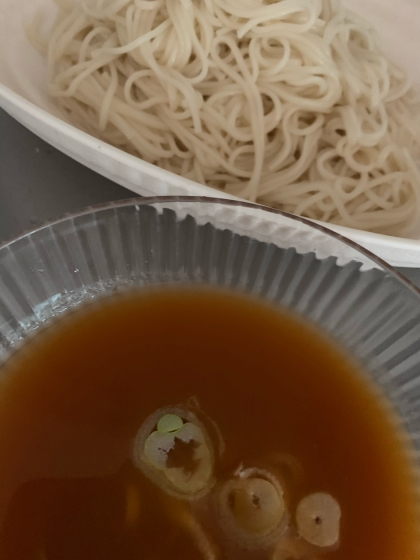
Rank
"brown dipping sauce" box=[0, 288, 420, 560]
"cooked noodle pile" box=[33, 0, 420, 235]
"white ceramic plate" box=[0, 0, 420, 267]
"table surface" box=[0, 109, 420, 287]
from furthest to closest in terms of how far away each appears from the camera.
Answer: "cooked noodle pile" box=[33, 0, 420, 235] → "table surface" box=[0, 109, 420, 287] → "white ceramic plate" box=[0, 0, 420, 267] → "brown dipping sauce" box=[0, 288, 420, 560]

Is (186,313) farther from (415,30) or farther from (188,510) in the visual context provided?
(415,30)

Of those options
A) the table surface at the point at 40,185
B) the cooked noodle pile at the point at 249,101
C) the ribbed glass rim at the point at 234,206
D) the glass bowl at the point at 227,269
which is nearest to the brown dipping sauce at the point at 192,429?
the glass bowl at the point at 227,269

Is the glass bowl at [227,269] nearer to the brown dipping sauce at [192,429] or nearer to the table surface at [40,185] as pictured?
the brown dipping sauce at [192,429]

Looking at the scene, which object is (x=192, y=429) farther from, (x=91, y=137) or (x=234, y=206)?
(x=91, y=137)

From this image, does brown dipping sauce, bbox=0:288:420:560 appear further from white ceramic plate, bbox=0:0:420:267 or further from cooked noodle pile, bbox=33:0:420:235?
cooked noodle pile, bbox=33:0:420:235

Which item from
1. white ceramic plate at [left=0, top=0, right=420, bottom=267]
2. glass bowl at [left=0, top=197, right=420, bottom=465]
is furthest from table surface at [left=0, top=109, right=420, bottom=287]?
glass bowl at [left=0, top=197, right=420, bottom=465]

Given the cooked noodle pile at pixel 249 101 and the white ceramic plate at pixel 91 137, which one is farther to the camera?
the cooked noodle pile at pixel 249 101

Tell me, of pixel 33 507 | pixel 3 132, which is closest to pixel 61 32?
pixel 3 132
